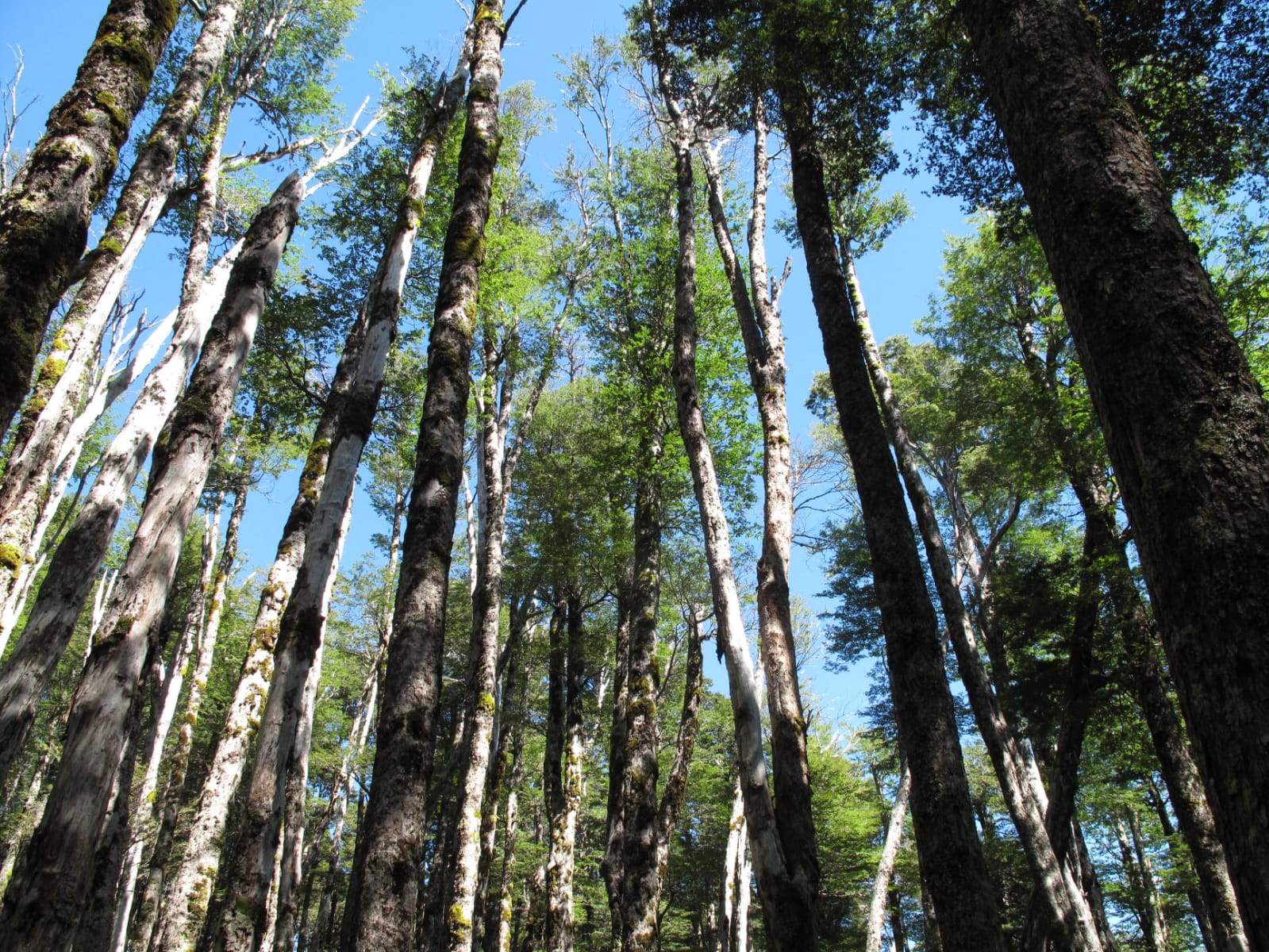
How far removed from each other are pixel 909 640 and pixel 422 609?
12.1 feet

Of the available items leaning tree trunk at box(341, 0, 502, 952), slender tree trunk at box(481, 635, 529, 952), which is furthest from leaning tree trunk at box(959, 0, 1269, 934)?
slender tree trunk at box(481, 635, 529, 952)

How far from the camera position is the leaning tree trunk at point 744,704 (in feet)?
17.6

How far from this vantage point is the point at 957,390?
18.5m

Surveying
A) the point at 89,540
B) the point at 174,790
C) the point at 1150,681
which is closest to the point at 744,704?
the point at 89,540

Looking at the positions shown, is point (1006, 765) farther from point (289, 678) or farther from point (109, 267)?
point (109, 267)

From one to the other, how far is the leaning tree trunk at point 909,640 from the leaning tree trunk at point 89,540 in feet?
18.2

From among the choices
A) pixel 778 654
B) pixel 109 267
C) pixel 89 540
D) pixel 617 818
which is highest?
pixel 109 267

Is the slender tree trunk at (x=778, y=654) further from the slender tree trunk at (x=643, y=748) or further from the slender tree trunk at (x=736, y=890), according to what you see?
the slender tree trunk at (x=736, y=890)

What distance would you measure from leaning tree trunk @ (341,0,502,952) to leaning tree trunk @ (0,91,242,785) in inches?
83.7

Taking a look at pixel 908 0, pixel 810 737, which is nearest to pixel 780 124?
pixel 908 0

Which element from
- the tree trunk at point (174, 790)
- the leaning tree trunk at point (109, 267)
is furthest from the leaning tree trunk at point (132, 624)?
the tree trunk at point (174, 790)

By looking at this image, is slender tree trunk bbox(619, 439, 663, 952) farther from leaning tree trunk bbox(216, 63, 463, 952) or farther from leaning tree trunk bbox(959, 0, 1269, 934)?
leaning tree trunk bbox(959, 0, 1269, 934)

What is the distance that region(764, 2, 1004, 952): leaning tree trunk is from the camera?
4539 mm

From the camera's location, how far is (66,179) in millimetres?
2957
